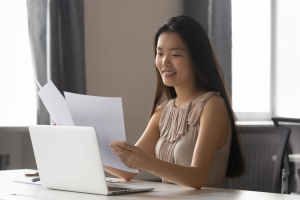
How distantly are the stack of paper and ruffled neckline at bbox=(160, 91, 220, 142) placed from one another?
412 mm

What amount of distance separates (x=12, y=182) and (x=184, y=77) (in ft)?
2.44

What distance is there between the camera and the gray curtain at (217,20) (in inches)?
131

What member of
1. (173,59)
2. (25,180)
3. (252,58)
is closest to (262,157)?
(173,59)

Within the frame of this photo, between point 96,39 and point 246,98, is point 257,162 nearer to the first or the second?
point 96,39

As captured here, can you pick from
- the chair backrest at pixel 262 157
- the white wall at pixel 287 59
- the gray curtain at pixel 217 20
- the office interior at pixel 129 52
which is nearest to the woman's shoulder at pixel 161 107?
the chair backrest at pixel 262 157

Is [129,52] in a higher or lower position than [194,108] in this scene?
higher

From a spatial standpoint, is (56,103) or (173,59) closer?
(56,103)

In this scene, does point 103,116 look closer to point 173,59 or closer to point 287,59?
point 173,59

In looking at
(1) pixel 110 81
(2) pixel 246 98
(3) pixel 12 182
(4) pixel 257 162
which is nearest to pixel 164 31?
(4) pixel 257 162

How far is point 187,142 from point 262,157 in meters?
0.28

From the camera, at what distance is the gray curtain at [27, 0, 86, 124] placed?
240 cm

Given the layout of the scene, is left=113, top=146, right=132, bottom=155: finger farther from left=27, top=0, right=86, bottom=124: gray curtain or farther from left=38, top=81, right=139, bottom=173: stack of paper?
A: left=27, top=0, right=86, bottom=124: gray curtain

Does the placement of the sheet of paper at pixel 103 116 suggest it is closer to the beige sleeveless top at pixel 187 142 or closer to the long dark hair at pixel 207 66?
the beige sleeveless top at pixel 187 142

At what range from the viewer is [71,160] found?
1.02 m
